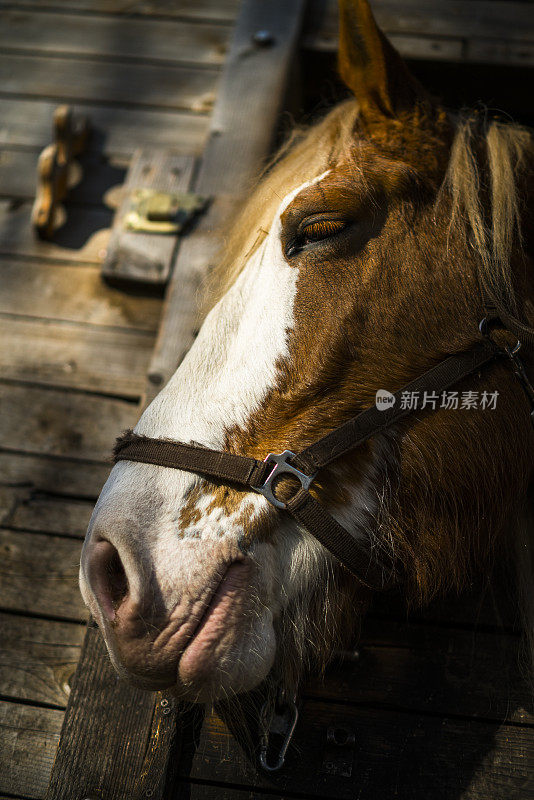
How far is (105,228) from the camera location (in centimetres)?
187

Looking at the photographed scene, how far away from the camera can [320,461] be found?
977mm

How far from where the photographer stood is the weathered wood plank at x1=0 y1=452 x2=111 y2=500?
1.52 metres

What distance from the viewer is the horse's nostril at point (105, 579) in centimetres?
95

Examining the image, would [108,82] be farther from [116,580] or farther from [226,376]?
[116,580]

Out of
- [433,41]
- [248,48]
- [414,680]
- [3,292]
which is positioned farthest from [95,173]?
[414,680]

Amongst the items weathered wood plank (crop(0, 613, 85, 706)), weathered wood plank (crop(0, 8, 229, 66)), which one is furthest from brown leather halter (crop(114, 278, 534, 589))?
weathered wood plank (crop(0, 8, 229, 66))

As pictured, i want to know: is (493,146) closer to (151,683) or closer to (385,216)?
(385,216)

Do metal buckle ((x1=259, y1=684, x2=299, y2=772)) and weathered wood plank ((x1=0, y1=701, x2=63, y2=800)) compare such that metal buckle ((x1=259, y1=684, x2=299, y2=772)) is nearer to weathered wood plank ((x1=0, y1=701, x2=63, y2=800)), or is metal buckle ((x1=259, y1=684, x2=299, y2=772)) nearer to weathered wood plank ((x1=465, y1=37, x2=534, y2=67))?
weathered wood plank ((x1=0, y1=701, x2=63, y2=800))

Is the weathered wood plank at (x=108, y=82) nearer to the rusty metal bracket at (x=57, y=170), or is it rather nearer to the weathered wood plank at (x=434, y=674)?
the rusty metal bracket at (x=57, y=170)

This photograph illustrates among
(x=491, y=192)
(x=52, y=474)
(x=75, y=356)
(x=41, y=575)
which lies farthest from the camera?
(x=75, y=356)

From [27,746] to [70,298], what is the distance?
47.7 inches

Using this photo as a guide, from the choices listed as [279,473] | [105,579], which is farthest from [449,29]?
[105,579]

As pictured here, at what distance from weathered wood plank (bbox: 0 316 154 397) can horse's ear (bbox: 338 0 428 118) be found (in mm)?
885

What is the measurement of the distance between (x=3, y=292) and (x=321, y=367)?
125 cm
